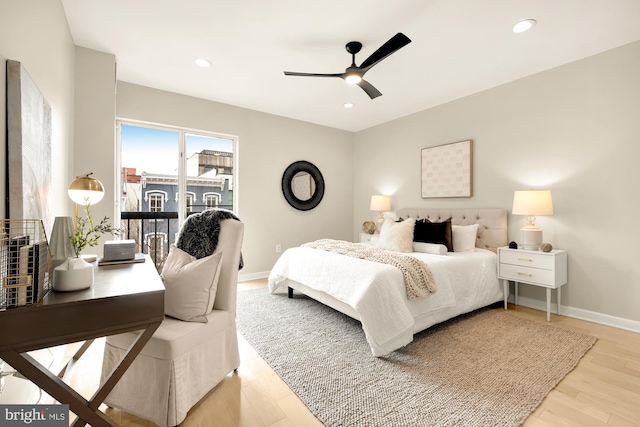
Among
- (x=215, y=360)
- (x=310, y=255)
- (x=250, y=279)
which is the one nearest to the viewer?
(x=215, y=360)

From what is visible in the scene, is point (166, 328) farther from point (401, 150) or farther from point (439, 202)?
point (401, 150)

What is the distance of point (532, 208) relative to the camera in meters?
2.86

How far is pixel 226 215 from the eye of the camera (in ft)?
6.60

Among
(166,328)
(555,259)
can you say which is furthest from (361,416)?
(555,259)

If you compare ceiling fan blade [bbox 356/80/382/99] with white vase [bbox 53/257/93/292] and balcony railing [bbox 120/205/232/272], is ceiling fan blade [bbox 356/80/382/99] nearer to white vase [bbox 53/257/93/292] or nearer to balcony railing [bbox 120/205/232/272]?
white vase [bbox 53/257/93/292]

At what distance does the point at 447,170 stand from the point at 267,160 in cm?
267

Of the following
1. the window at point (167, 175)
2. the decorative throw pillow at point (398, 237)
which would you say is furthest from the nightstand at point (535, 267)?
the window at point (167, 175)

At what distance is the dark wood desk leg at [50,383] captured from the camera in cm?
92

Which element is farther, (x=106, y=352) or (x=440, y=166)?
(x=440, y=166)

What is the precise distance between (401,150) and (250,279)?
123 inches

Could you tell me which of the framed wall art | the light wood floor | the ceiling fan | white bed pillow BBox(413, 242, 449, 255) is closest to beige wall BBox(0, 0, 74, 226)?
the framed wall art

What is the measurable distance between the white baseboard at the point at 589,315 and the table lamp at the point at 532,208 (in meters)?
0.71

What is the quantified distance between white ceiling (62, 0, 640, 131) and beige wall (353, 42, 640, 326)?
226 mm

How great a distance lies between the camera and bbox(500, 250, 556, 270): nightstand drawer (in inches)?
110
